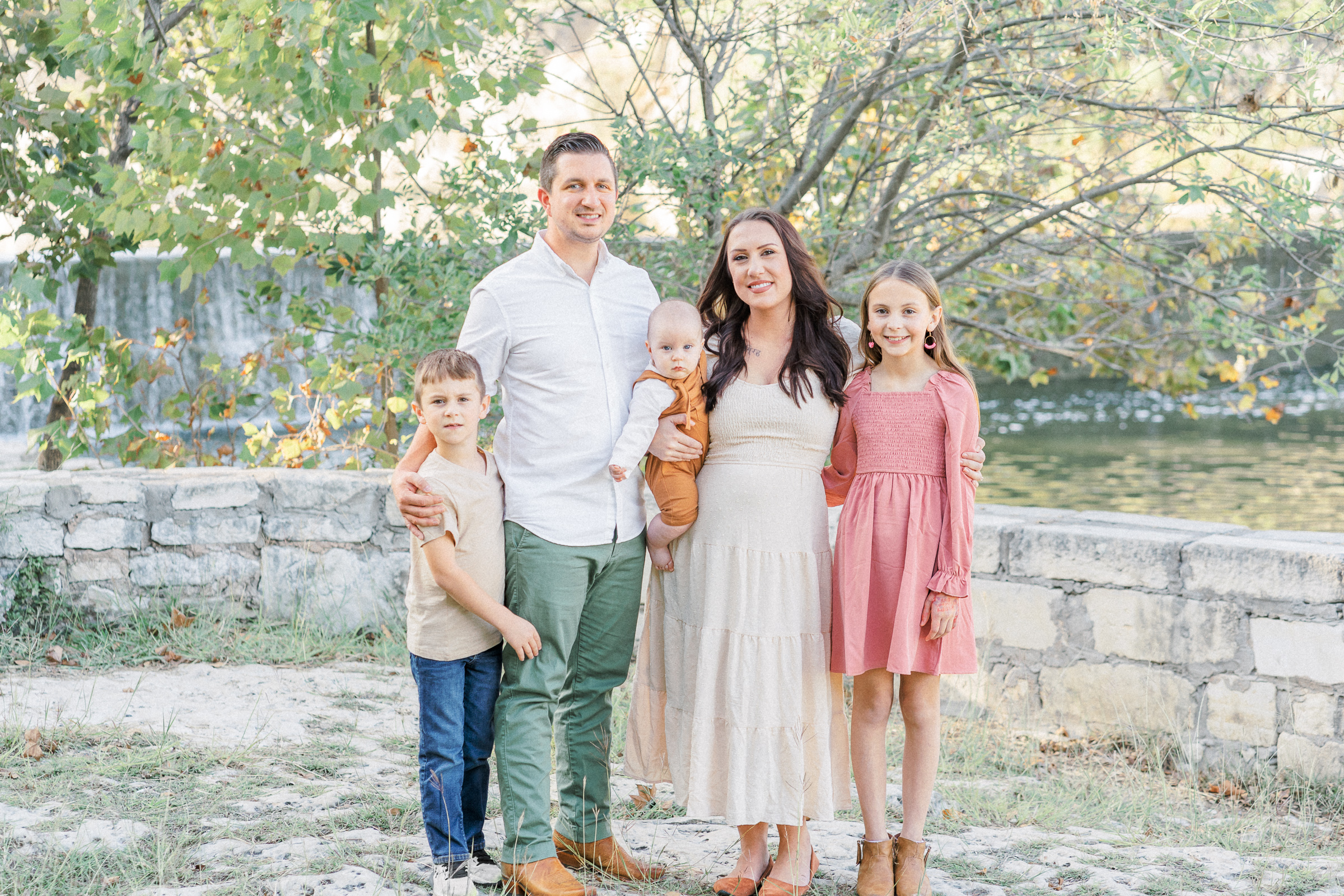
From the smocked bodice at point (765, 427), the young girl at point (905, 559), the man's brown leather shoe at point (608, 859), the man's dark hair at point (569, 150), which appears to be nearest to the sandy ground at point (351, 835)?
the man's brown leather shoe at point (608, 859)

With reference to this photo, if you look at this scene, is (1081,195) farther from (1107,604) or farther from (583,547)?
(583,547)

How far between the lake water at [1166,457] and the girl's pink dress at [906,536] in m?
4.12

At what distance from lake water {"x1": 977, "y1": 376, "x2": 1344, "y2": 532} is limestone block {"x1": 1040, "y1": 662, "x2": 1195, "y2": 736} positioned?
8.99 ft

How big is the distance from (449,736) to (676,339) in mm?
983

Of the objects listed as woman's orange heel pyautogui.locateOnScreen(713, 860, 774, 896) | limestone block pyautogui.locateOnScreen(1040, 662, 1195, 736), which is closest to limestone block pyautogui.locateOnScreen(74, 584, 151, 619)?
woman's orange heel pyautogui.locateOnScreen(713, 860, 774, 896)

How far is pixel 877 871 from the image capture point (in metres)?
2.47

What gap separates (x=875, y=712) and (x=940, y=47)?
138 inches

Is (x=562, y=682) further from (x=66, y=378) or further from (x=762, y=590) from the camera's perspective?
(x=66, y=378)

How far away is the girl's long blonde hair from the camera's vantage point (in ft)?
8.27

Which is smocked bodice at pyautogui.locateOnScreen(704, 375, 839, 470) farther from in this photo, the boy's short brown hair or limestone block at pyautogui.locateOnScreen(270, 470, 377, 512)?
limestone block at pyautogui.locateOnScreen(270, 470, 377, 512)

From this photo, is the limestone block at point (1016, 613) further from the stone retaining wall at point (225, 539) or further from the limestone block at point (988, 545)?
the stone retaining wall at point (225, 539)

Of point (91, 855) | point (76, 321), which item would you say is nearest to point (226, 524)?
point (76, 321)

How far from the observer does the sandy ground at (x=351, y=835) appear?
2.43 metres

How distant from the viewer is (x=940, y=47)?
493cm
